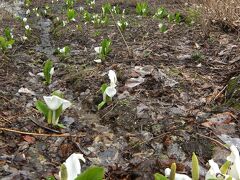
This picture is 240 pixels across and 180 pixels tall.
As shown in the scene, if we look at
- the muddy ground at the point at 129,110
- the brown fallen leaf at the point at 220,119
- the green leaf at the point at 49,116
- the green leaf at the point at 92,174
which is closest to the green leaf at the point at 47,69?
the muddy ground at the point at 129,110

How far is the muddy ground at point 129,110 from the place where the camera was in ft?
7.48

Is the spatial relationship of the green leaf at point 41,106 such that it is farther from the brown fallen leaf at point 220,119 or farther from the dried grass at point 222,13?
the dried grass at point 222,13

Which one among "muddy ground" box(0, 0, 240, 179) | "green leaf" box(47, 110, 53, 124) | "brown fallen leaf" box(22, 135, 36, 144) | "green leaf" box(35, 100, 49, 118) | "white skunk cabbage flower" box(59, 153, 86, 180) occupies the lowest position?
"muddy ground" box(0, 0, 240, 179)

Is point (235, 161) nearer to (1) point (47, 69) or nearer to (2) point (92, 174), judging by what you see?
(2) point (92, 174)

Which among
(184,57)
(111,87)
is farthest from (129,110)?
(184,57)

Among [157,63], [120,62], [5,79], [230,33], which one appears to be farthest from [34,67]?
[230,33]

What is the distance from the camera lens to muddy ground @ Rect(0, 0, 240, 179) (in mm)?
2279

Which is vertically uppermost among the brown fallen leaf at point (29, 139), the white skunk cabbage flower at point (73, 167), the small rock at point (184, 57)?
the white skunk cabbage flower at point (73, 167)

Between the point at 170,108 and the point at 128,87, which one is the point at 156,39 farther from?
the point at 170,108

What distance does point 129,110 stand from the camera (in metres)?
2.96

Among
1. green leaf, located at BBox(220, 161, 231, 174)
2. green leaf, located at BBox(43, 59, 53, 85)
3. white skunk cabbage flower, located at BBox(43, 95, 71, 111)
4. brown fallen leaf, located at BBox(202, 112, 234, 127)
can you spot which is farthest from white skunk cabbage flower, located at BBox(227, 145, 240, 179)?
green leaf, located at BBox(43, 59, 53, 85)

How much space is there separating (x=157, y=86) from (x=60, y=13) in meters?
6.85

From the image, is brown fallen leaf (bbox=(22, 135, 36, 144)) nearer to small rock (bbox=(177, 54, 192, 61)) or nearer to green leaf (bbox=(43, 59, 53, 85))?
green leaf (bbox=(43, 59, 53, 85))

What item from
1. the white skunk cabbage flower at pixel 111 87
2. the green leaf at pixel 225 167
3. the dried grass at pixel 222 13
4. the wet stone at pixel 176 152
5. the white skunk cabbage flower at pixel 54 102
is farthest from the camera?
the dried grass at pixel 222 13
